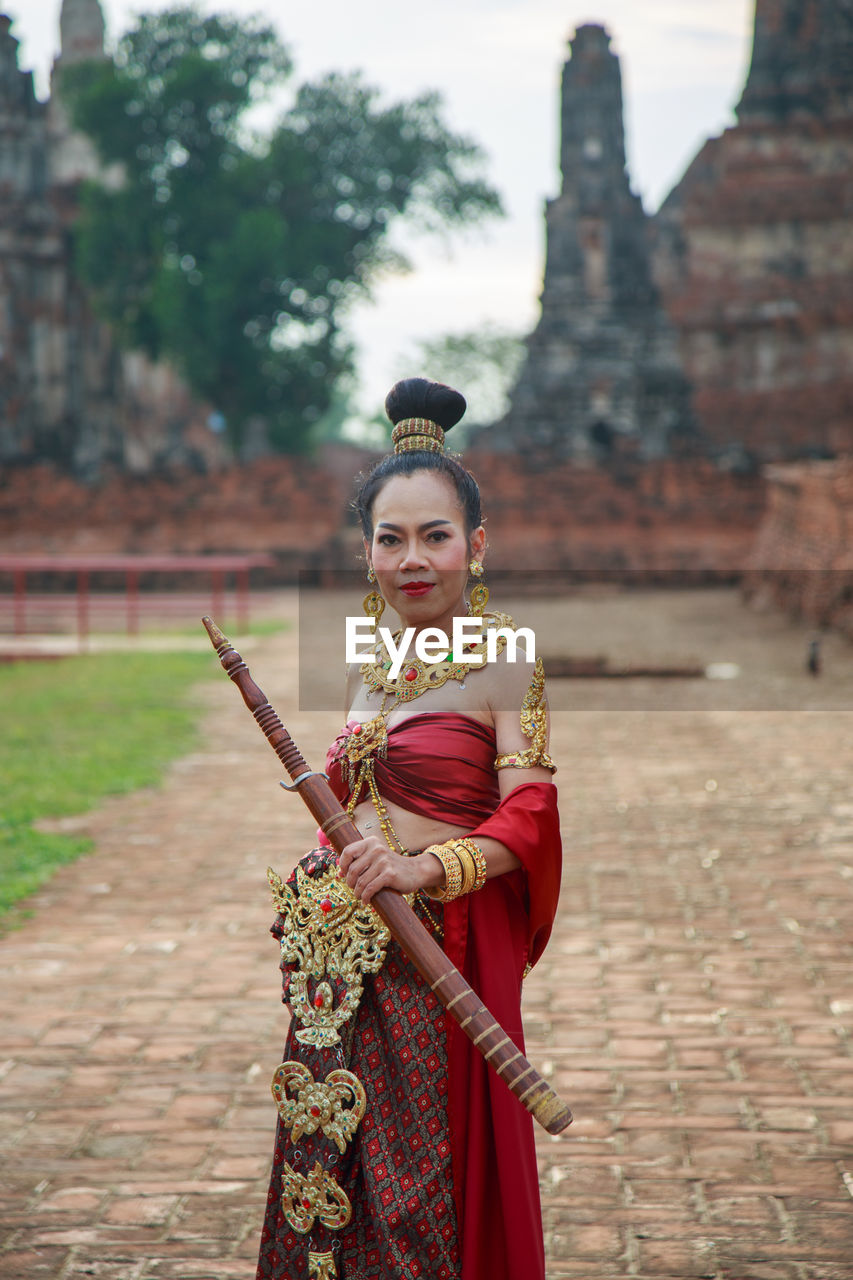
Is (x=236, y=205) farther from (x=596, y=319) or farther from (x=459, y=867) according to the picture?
(x=459, y=867)

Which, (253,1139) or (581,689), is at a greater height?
(581,689)

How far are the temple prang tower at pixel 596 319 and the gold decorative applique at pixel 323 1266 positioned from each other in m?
27.9

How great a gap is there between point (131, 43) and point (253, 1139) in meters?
31.3

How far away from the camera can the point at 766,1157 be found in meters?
3.28

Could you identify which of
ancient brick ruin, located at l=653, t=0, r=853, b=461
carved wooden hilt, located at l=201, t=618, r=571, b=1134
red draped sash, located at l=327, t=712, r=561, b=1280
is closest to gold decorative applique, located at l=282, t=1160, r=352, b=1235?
red draped sash, located at l=327, t=712, r=561, b=1280

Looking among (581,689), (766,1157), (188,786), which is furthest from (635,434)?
(766,1157)

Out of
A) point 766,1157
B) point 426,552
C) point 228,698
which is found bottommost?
point 766,1157

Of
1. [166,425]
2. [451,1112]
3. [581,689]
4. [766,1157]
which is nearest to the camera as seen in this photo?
[451,1112]

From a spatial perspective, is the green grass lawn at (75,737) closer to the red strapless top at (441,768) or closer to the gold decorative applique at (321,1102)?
the gold decorative applique at (321,1102)

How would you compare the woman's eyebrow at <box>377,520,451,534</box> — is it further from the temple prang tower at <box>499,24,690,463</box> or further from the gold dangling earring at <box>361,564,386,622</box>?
the temple prang tower at <box>499,24,690,463</box>

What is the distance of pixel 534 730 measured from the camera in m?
2.28

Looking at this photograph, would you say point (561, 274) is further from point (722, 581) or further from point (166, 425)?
point (166, 425)

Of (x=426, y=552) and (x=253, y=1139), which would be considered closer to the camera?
(x=426, y=552)

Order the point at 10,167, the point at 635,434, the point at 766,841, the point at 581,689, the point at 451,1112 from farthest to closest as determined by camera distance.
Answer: the point at 10,167
the point at 635,434
the point at 581,689
the point at 766,841
the point at 451,1112
